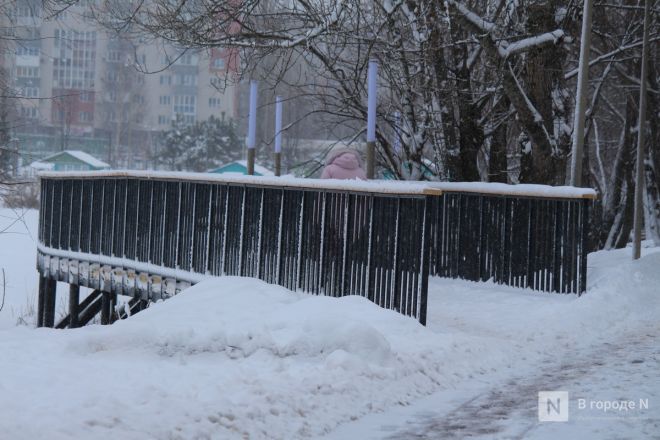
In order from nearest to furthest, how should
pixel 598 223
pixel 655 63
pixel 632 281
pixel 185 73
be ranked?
pixel 632 281, pixel 655 63, pixel 598 223, pixel 185 73

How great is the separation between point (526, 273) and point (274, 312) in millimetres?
5158

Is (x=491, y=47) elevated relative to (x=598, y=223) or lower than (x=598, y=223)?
elevated

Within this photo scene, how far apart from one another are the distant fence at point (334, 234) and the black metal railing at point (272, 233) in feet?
0.05

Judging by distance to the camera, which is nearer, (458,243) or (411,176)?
(458,243)

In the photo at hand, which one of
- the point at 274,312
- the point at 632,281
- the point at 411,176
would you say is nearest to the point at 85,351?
the point at 274,312

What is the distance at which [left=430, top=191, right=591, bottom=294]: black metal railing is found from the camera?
13.2 metres

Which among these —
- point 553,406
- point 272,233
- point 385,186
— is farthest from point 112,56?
point 553,406

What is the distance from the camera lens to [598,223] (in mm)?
32156

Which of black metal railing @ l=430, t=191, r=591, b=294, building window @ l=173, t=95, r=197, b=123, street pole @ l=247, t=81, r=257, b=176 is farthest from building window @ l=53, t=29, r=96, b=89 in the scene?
black metal railing @ l=430, t=191, r=591, b=294

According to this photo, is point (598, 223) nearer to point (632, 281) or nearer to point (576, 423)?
point (632, 281)

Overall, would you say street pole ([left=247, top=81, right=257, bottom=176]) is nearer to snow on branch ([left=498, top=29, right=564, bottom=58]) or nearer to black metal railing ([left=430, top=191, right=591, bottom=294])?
black metal railing ([left=430, top=191, right=591, bottom=294])

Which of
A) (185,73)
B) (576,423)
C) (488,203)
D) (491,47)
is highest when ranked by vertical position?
(185,73)

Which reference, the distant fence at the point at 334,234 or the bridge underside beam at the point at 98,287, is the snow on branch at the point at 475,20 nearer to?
the distant fence at the point at 334,234

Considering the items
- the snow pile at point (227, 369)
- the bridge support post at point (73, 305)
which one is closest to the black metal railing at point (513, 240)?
the snow pile at point (227, 369)
